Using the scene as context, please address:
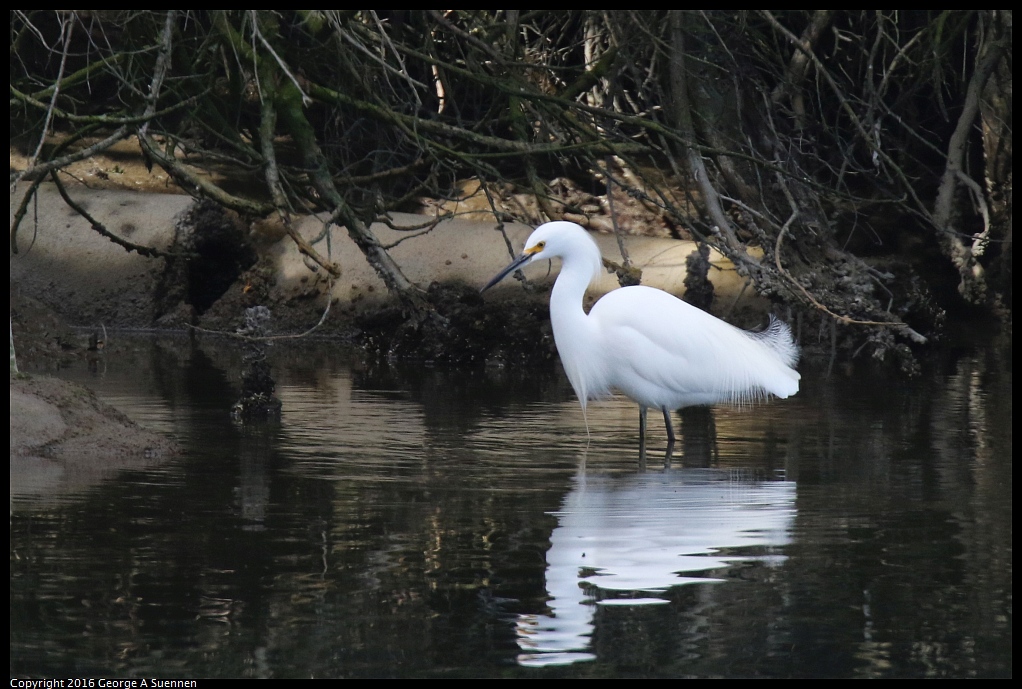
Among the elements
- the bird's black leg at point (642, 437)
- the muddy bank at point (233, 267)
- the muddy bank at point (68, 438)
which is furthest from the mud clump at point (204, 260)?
the bird's black leg at point (642, 437)

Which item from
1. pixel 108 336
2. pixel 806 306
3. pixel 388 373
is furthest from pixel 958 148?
pixel 108 336

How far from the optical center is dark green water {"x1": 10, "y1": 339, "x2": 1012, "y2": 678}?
9.84 ft

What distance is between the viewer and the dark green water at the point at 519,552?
3.00 meters

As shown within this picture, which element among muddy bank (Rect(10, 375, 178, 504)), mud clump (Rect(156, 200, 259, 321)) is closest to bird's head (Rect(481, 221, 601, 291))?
muddy bank (Rect(10, 375, 178, 504))

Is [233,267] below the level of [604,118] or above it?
below

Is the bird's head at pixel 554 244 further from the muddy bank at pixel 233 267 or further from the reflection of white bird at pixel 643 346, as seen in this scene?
the muddy bank at pixel 233 267

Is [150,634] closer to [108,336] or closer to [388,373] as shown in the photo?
[388,373]

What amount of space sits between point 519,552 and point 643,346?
8.13ft

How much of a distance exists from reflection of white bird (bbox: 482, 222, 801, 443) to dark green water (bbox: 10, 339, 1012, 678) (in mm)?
235

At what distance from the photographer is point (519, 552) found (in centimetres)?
386

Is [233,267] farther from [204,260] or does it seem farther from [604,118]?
[604,118]

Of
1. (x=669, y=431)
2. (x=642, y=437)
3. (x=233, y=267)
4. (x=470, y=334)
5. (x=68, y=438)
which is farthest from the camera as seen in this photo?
(x=233, y=267)

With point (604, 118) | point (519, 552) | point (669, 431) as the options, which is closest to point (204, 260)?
point (604, 118)

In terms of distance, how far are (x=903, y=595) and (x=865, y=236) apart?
27.7ft
